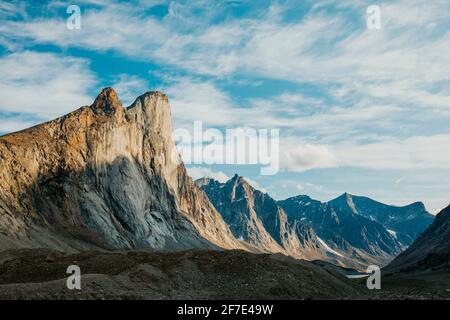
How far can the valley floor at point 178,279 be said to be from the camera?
106 feet

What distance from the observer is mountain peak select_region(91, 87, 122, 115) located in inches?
6462

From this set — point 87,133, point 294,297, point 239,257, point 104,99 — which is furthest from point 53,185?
point 294,297

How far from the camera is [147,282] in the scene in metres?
38.1

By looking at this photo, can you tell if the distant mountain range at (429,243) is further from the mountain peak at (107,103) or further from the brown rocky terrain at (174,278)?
the brown rocky terrain at (174,278)

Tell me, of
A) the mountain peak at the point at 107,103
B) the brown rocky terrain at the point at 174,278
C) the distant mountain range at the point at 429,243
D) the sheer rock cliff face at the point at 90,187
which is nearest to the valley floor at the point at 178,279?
the brown rocky terrain at the point at 174,278

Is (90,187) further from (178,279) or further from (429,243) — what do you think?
(429,243)

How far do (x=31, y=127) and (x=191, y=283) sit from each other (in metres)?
116

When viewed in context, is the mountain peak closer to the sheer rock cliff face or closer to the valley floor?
the sheer rock cliff face

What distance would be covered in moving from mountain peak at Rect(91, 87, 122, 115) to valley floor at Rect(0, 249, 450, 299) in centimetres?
11600

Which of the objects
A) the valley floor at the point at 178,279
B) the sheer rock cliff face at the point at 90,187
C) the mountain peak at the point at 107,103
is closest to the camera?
the valley floor at the point at 178,279

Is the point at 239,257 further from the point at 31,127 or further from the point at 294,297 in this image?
the point at 31,127

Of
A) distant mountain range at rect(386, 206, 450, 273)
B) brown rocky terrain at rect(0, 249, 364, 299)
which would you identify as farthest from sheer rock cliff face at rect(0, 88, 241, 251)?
distant mountain range at rect(386, 206, 450, 273)

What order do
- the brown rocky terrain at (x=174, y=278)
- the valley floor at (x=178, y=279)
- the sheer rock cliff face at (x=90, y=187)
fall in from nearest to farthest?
the brown rocky terrain at (x=174, y=278)
the valley floor at (x=178, y=279)
the sheer rock cliff face at (x=90, y=187)

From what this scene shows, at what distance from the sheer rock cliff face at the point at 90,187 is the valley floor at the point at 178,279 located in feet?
138
